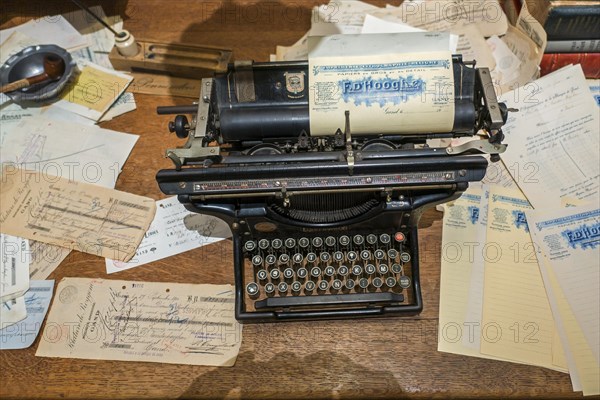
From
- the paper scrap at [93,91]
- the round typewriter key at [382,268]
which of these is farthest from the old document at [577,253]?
the paper scrap at [93,91]

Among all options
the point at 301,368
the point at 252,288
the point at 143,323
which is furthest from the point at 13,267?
the point at 301,368

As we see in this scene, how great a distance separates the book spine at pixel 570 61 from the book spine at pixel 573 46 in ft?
0.05

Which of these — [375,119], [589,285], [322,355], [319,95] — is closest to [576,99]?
[589,285]

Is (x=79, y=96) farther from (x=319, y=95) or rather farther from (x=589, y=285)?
(x=589, y=285)

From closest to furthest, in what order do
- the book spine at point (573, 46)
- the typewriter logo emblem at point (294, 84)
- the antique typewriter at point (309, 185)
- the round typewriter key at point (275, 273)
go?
the antique typewriter at point (309, 185)
the typewriter logo emblem at point (294, 84)
the round typewriter key at point (275, 273)
the book spine at point (573, 46)

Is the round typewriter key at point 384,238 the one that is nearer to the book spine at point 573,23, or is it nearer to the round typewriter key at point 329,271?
the round typewriter key at point 329,271

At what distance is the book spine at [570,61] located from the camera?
1.87 meters

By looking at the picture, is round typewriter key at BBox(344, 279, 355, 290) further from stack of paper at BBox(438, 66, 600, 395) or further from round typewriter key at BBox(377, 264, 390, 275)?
stack of paper at BBox(438, 66, 600, 395)

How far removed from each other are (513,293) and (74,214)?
168 centimetres

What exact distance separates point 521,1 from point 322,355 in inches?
66.3

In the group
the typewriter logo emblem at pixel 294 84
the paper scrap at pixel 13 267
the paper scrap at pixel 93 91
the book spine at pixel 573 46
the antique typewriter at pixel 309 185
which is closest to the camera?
the antique typewriter at pixel 309 185

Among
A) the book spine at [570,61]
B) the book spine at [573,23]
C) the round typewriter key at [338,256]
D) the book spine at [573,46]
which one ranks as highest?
the book spine at [573,23]

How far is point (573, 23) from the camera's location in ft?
5.84

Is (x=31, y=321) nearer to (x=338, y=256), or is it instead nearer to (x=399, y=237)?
(x=338, y=256)
